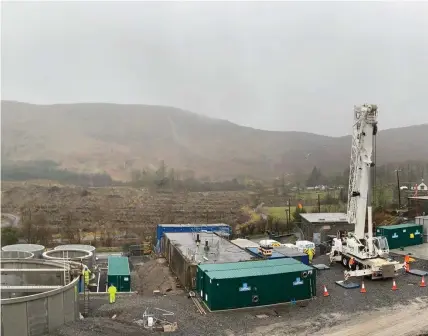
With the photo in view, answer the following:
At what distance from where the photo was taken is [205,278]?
16141 mm

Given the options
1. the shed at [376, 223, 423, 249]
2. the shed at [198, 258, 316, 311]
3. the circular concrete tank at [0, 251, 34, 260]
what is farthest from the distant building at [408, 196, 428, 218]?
the circular concrete tank at [0, 251, 34, 260]

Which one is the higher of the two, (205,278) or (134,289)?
(205,278)

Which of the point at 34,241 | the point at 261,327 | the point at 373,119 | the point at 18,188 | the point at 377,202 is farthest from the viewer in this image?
the point at 18,188

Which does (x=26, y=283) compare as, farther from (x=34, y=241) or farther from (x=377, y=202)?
(x=377, y=202)

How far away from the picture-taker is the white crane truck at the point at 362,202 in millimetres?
20078

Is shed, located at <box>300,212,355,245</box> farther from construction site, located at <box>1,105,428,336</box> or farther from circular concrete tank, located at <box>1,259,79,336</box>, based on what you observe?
circular concrete tank, located at <box>1,259,79,336</box>

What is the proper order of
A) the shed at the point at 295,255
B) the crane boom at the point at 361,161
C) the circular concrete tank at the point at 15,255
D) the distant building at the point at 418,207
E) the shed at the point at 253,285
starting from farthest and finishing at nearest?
the distant building at the point at 418,207 < the circular concrete tank at the point at 15,255 < the shed at the point at 295,255 < the crane boom at the point at 361,161 < the shed at the point at 253,285

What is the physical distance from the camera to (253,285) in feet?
50.8

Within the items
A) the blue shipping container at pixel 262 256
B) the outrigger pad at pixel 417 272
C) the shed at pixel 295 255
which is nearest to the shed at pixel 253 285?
the blue shipping container at pixel 262 256

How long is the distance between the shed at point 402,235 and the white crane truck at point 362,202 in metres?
5.70

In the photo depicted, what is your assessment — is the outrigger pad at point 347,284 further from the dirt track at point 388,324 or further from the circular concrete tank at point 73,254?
the circular concrete tank at point 73,254

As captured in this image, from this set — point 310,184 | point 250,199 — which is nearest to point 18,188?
point 250,199

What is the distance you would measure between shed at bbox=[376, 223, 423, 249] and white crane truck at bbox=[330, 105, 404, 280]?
5697mm

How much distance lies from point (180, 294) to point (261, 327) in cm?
550
